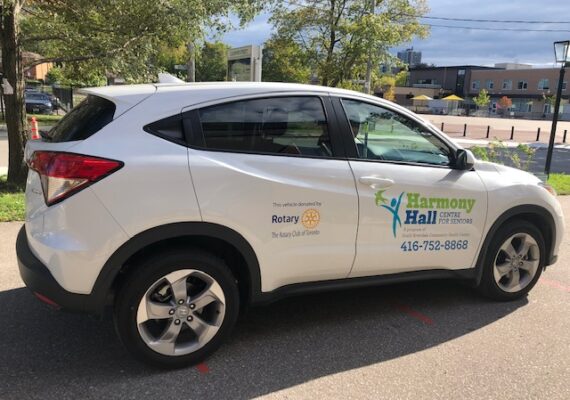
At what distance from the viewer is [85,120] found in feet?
10.3

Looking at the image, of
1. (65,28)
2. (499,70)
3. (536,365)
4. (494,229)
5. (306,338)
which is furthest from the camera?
(499,70)

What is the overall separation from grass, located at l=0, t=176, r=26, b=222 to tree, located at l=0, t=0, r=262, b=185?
0.80ft

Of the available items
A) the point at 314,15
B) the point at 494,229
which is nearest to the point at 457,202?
the point at 494,229

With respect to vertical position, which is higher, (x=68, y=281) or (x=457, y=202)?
(x=457, y=202)

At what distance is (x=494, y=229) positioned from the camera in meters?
4.11

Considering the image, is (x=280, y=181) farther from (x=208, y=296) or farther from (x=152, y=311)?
(x=152, y=311)

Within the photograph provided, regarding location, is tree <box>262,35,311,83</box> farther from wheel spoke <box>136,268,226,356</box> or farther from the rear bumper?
the rear bumper

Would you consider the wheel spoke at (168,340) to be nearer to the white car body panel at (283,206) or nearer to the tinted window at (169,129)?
the white car body panel at (283,206)

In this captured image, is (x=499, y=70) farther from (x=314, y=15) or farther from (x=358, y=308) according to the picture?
(x=358, y=308)

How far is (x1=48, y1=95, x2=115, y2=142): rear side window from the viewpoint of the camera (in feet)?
9.86

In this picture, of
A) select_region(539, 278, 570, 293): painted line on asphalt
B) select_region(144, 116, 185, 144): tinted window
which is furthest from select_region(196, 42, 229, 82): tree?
select_region(144, 116, 185, 144): tinted window

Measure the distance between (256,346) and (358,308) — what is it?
1.06 m

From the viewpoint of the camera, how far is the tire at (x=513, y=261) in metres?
4.21

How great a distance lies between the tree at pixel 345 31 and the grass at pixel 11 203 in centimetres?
1390
